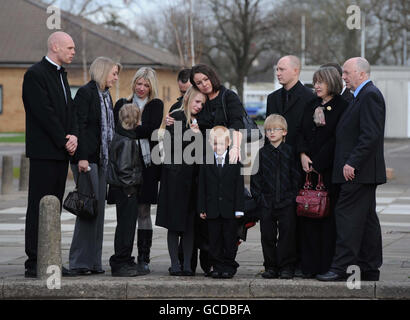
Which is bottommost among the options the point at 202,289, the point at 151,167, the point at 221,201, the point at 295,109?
the point at 202,289

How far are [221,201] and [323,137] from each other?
1099 mm

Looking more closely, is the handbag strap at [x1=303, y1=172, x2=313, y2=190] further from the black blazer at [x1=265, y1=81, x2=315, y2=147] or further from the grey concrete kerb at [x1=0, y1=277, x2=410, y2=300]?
the grey concrete kerb at [x1=0, y1=277, x2=410, y2=300]

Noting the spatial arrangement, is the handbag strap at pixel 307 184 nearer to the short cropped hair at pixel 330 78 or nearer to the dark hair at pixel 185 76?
the short cropped hair at pixel 330 78

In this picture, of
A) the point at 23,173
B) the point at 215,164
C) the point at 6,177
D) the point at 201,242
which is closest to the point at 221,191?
the point at 215,164

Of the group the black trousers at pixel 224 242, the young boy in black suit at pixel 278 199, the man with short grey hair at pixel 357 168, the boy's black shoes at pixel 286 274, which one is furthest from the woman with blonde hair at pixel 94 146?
the man with short grey hair at pixel 357 168

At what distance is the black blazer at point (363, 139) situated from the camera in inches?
319

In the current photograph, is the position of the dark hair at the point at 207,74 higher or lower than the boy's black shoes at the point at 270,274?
higher

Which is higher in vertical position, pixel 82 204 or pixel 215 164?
pixel 215 164

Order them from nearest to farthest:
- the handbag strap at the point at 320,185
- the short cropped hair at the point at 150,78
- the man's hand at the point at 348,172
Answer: the man's hand at the point at 348,172
the handbag strap at the point at 320,185
the short cropped hair at the point at 150,78

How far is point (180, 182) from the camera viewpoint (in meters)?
8.73

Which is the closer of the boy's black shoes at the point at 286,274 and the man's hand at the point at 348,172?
the man's hand at the point at 348,172

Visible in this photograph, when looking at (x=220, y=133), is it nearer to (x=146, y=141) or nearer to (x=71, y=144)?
(x=146, y=141)

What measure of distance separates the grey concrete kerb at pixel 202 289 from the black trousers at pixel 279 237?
1.29 ft

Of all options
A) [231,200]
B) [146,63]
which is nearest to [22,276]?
[231,200]
